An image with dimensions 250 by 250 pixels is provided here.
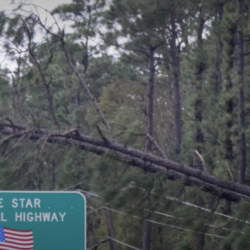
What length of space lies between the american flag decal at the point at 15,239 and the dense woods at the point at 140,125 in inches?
103

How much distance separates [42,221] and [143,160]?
3.49 meters

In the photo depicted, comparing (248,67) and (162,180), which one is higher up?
(248,67)

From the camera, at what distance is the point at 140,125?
16.3 meters

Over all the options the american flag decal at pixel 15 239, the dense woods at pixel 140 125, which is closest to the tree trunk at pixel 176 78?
the dense woods at pixel 140 125

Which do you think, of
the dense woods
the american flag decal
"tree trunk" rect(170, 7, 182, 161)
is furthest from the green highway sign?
"tree trunk" rect(170, 7, 182, 161)

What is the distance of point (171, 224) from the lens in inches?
433

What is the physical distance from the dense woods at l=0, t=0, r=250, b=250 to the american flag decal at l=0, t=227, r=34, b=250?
103 inches

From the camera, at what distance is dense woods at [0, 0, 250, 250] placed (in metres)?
10.6

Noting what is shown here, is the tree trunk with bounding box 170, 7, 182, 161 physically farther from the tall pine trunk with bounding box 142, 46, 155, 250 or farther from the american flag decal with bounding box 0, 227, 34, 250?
the american flag decal with bounding box 0, 227, 34, 250

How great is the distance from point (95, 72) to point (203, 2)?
16151 millimetres

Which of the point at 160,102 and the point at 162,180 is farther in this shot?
the point at 160,102

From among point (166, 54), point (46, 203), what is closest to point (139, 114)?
point (166, 54)

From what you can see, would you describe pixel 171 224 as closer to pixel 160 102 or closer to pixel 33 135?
pixel 33 135

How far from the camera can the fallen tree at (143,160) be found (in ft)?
34.8
